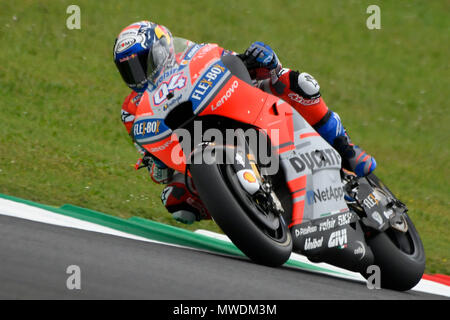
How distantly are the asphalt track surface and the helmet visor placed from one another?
1.07m

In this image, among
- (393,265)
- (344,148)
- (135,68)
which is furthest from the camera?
(344,148)

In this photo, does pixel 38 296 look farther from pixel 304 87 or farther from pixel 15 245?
pixel 304 87

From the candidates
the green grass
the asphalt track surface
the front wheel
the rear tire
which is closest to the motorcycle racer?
the asphalt track surface

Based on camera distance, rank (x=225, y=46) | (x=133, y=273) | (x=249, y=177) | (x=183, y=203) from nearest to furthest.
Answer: (x=133, y=273), (x=249, y=177), (x=183, y=203), (x=225, y=46)

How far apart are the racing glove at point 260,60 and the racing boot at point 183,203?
91 centimetres

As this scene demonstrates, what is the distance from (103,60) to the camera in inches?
583

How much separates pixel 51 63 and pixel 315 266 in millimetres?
8961

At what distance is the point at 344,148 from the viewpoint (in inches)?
227

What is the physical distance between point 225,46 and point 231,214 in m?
12.5

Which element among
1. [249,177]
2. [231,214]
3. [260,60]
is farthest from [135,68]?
[231,214]

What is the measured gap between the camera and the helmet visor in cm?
509

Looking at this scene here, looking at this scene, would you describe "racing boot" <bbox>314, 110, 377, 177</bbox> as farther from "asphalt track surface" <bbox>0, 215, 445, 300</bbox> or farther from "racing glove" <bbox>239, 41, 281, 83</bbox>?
"asphalt track surface" <bbox>0, 215, 445, 300</bbox>

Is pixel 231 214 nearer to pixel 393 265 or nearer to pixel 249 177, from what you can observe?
pixel 249 177

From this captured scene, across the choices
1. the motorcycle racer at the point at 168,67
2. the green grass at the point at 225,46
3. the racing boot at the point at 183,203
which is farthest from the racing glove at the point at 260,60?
the green grass at the point at 225,46
